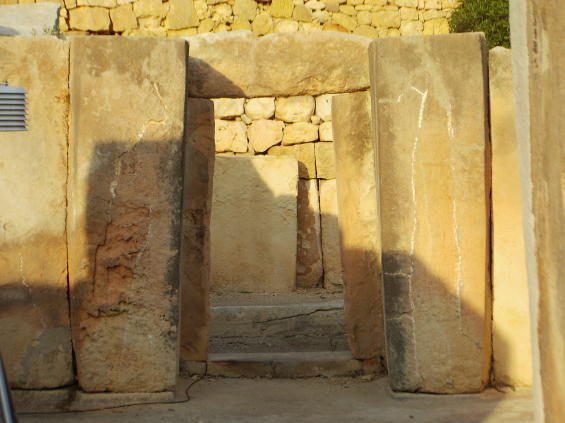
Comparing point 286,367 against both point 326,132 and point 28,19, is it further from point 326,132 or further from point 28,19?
point 326,132

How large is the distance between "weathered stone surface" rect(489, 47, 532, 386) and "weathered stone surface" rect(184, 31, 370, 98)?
3.11 feet

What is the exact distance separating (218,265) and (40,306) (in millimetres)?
4335

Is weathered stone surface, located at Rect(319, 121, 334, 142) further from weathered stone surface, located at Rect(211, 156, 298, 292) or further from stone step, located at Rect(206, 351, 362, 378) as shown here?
stone step, located at Rect(206, 351, 362, 378)

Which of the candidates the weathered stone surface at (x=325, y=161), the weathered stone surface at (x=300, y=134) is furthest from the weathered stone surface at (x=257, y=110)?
the weathered stone surface at (x=325, y=161)

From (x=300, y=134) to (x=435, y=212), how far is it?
5.41 m

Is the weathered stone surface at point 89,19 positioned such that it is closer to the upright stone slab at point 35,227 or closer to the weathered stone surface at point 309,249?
the weathered stone surface at point 309,249

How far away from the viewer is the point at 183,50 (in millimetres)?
5129

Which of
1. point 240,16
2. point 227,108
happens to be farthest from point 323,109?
point 240,16

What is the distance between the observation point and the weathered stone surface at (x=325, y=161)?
10.1 metres

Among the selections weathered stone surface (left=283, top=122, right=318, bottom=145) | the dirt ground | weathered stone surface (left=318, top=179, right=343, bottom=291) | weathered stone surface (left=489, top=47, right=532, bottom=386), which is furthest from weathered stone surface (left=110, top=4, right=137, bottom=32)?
weathered stone surface (left=489, top=47, right=532, bottom=386)

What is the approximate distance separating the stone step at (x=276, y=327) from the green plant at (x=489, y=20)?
5.83 m

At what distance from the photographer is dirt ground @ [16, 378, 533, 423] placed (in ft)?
15.6

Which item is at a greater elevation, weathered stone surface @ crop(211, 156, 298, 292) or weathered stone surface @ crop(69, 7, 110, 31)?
weathered stone surface @ crop(69, 7, 110, 31)

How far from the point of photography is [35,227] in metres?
5.07
